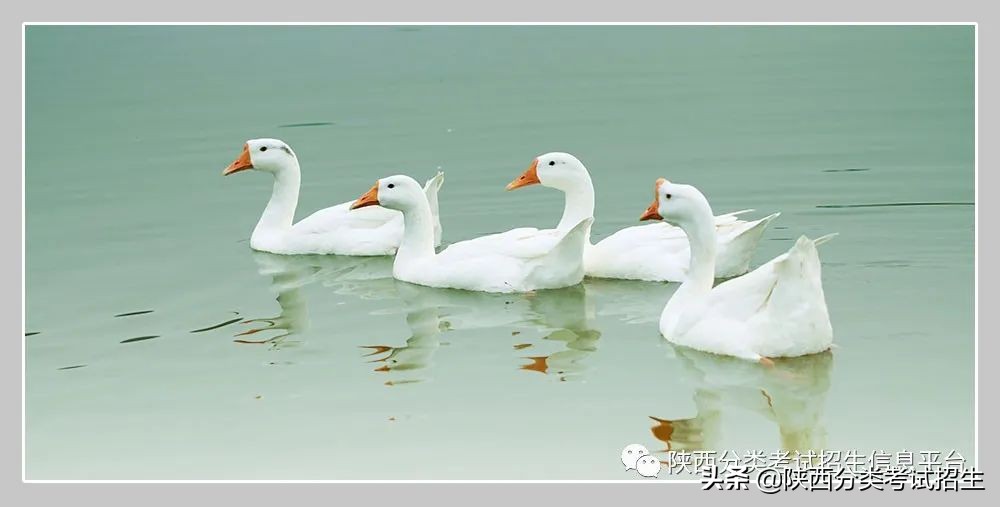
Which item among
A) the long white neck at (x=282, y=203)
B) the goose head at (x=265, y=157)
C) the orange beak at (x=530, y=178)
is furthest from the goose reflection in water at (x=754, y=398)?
the goose head at (x=265, y=157)

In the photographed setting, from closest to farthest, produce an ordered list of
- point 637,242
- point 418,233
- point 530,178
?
1. point 637,242
2. point 418,233
3. point 530,178

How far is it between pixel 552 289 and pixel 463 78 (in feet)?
22.6

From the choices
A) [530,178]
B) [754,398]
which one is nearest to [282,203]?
[530,178]

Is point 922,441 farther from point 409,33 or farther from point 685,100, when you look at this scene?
point 685,100

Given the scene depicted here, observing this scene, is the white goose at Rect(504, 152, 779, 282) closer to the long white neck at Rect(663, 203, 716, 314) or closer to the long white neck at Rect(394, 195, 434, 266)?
the long white neck at Rect(394, 195, 434, 266)

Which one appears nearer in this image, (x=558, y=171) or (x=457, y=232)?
(x=558, y=171)

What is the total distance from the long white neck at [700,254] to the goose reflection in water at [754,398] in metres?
0.46

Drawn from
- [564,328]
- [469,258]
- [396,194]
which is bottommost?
[564,328]

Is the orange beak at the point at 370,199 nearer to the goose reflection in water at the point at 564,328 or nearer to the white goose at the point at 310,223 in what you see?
the white goose at the point at 310,223

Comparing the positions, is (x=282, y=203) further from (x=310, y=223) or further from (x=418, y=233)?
(x=418, y=233)

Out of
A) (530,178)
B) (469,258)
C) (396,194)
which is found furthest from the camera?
(530,178)

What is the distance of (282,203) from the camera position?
15.6 metres

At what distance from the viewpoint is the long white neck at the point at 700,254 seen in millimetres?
11805

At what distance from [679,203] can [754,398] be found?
1656 millimetres
